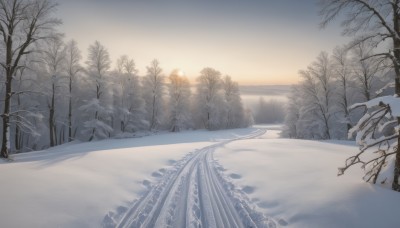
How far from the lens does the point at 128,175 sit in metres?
11.3

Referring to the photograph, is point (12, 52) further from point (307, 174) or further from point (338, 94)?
point (338, 94)

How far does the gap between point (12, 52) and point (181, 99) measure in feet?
125

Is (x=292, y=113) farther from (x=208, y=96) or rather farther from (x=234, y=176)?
(x=234, y=176)

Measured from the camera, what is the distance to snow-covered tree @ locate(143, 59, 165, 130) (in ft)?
159

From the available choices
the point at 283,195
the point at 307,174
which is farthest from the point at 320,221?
the point at 307,174

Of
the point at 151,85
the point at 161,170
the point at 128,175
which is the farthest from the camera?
the point at 151,85

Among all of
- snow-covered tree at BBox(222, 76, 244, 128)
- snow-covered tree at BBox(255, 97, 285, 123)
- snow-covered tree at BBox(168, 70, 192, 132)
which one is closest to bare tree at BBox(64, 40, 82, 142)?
snow-covered tree at BBox(168, 70, 192, 132)

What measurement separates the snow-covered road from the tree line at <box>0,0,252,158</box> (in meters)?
10.7

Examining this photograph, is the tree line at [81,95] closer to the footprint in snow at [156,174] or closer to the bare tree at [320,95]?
the footprint in snow at [156,174]

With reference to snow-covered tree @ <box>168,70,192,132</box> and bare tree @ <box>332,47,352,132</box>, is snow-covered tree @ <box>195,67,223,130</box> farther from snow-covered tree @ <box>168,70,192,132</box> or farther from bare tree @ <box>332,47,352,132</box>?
bare tree @ <box>332,47,352,132</box>

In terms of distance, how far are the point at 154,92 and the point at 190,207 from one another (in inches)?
1672

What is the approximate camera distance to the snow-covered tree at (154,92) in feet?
159

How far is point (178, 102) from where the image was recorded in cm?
5122

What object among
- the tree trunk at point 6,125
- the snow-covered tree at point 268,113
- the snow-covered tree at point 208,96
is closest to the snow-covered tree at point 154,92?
the snow-covered tree at point 208,96
